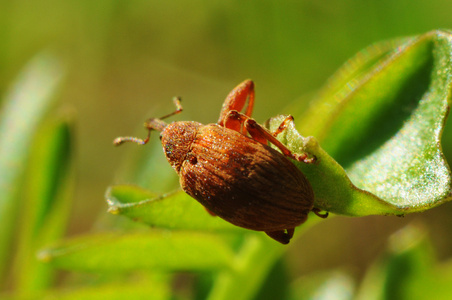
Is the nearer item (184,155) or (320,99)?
(320,99)

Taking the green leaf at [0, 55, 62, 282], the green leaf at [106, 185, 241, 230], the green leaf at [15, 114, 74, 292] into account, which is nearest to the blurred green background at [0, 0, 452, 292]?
the green leaf at [0, 55, 62, 282]

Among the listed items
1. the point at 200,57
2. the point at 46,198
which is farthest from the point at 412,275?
the point at 200,57

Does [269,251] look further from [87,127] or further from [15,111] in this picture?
[87,127]

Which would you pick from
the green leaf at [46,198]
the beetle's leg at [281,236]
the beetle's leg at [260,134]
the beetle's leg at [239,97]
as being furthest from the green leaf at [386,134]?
the green leaf at [46,198]

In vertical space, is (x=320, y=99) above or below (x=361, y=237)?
above

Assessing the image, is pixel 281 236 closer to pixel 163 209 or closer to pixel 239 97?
pixel 163 209

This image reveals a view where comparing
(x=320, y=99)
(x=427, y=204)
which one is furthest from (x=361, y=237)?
(x=427, y=204)

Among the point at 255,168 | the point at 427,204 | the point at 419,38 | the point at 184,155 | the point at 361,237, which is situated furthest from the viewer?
the point at 361,237
